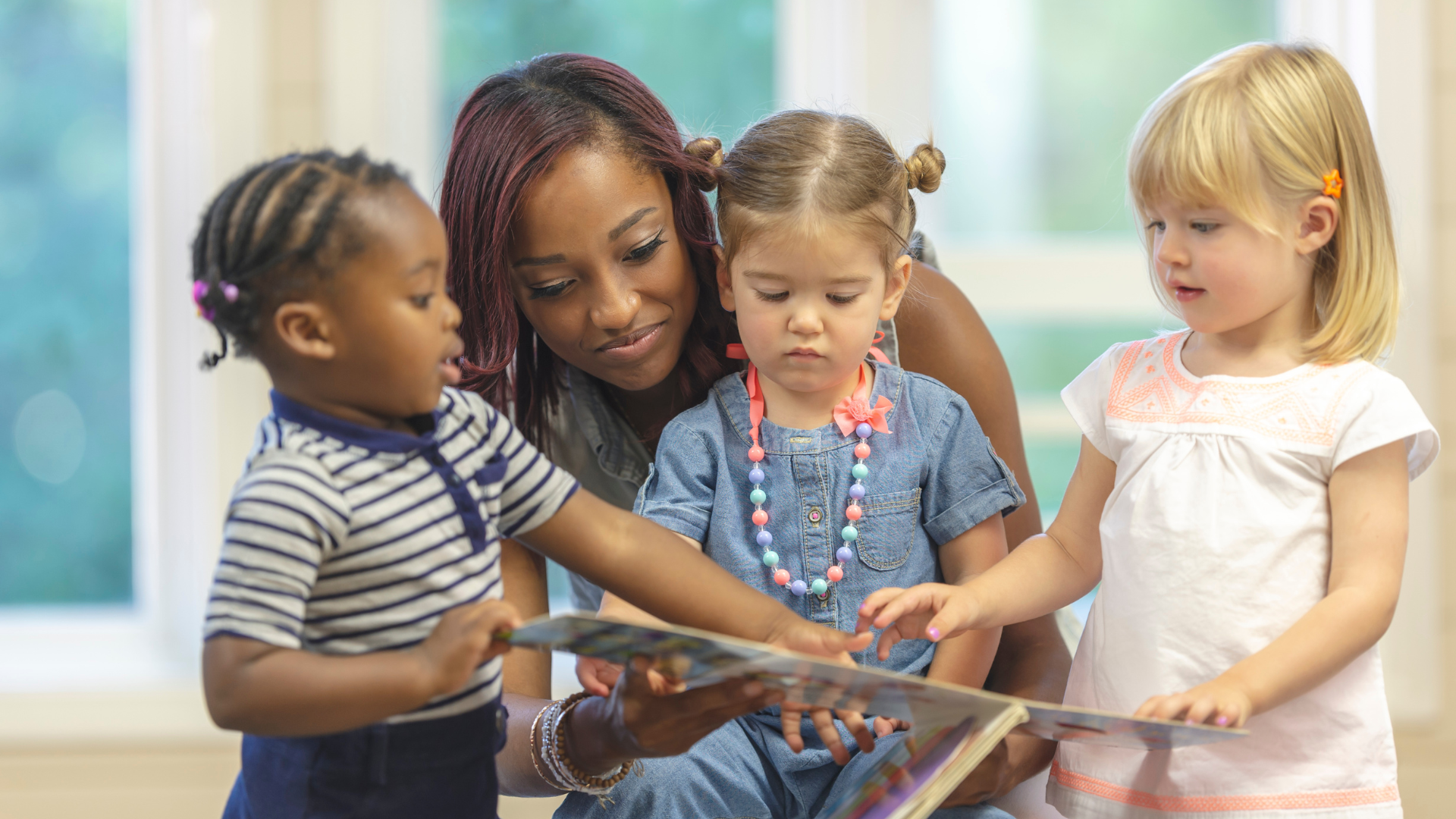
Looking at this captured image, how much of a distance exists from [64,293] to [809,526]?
193 centimetres

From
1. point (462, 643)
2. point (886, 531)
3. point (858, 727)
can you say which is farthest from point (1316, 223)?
point (462, 643)

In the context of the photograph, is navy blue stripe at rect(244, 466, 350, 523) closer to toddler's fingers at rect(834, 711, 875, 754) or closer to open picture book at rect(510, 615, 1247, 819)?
open picture book at rect(510, 615, 1247, 819)

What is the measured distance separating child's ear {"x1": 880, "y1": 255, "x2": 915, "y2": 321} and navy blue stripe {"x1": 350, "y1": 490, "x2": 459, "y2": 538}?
0.54 meters

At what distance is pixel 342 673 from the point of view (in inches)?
25.6

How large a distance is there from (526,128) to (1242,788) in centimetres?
92

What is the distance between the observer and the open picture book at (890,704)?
679 millimetres

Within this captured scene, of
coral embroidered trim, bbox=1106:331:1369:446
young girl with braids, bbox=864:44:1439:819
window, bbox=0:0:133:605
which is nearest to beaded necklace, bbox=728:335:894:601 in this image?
young girl with braids, bbox=864:44:1439:819

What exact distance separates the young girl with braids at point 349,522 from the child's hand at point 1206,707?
0.49m

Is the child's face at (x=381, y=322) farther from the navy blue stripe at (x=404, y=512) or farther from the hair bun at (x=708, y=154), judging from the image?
the hair bun at (x=708, y=154)

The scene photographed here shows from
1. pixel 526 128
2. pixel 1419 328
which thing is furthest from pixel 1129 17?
pixel 526 128

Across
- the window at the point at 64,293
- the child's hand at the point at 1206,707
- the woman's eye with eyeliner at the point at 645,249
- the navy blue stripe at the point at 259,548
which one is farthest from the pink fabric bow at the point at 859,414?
the window at the point at 64,293

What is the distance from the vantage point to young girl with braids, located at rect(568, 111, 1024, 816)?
1075 mm

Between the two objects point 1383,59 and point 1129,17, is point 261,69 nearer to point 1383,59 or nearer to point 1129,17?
point 1129,17

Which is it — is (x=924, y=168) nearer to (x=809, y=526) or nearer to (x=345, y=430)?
(x=809, y=526)
